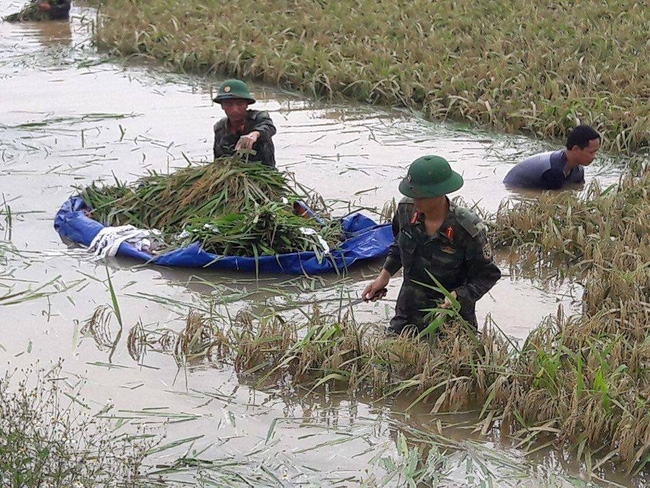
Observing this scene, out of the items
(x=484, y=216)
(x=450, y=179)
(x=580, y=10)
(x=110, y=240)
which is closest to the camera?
(x=450, y=179)

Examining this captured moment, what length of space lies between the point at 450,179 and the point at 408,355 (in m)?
0.78

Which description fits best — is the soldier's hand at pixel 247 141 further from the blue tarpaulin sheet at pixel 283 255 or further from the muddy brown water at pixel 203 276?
the muddy brown water at pixel 203 276

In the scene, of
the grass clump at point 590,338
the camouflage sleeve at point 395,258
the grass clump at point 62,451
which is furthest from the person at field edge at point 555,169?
the grass clump at point 62,451

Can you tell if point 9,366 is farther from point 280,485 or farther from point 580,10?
point 580,10

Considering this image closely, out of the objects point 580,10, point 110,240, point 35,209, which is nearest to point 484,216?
point 110,240

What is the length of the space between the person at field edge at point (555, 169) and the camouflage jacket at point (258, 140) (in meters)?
1.84

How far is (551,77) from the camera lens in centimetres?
1012

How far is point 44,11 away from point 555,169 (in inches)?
391

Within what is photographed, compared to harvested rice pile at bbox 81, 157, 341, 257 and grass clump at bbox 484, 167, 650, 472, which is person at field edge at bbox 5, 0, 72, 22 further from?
grass clump at bbox 484, 167, 650, 472

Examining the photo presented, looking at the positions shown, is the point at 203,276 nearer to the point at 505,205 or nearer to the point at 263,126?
the point at 263,126

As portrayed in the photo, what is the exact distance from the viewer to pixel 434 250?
16.0ft

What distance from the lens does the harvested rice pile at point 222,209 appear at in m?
6.29

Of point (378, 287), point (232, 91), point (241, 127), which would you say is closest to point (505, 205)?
point (241, 127)

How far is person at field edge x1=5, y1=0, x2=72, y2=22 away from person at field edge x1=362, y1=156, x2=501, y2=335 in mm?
11535
